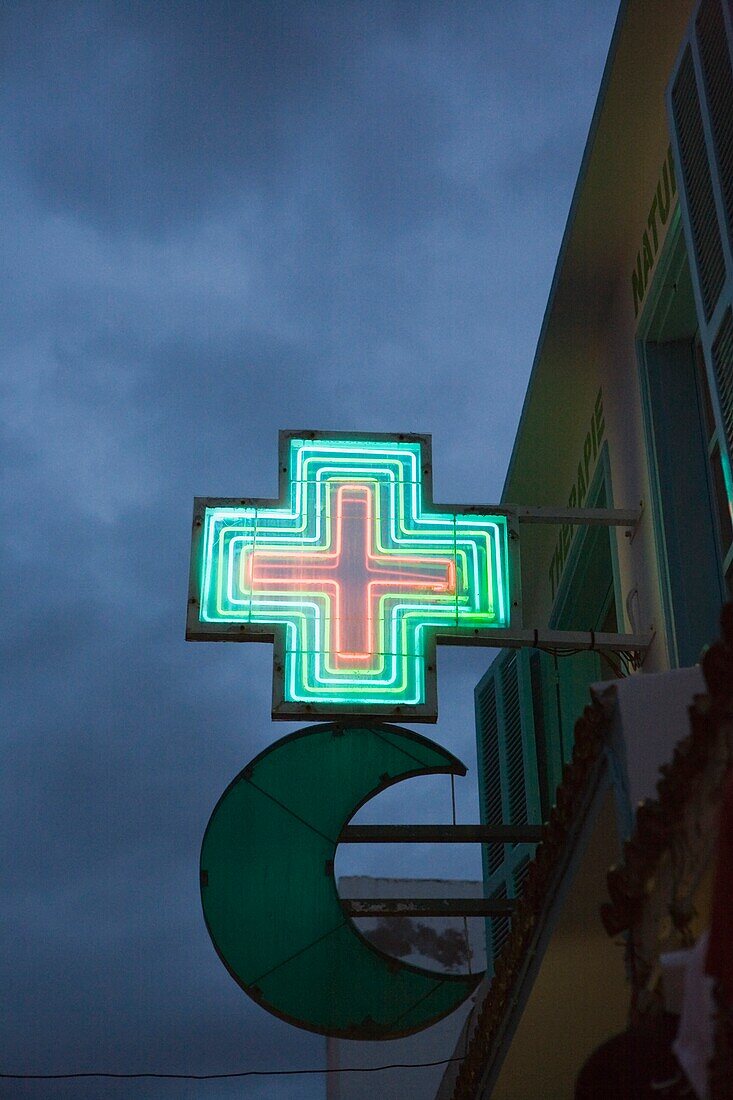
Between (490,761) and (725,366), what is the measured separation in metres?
5.93

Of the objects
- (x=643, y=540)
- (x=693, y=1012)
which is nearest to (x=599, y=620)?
(x=643, y=540)

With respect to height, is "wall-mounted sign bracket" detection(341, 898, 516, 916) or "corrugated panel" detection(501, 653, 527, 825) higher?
"corrugated panel" detection(501, 653, 527, 825)

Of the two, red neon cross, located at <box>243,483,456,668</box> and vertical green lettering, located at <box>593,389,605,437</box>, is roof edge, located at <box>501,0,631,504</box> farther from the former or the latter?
red neon cross, located at <box>243,483,456,668</box>

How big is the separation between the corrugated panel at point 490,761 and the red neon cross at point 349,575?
12.8 ft

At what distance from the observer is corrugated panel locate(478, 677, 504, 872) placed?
11.0 metres

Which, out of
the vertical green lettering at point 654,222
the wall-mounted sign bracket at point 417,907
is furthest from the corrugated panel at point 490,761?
the vertical green lettering at point 654,222

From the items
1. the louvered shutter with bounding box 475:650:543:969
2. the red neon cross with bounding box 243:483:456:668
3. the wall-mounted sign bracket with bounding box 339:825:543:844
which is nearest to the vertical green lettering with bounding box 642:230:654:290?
the red neon cross with bounding box 243:483:456:668

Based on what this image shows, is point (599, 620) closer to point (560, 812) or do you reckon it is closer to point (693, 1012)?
point (560, 812)

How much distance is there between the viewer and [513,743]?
1066 centimetres

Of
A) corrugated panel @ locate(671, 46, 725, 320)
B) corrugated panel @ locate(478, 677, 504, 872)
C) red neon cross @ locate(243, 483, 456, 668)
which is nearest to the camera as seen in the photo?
corrugated panel @ locate(671, 46, 725, 320)

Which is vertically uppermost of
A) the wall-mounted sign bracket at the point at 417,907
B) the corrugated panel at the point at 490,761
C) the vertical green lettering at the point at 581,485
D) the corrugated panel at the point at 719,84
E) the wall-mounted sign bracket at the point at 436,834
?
the corrugated panel at the point at 719,84

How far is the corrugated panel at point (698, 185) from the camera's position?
608 centimetres

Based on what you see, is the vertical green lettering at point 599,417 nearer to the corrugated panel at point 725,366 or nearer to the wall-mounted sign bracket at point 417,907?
the corrugated panel at point 725,366

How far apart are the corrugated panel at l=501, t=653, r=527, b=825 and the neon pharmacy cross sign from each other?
3277 mm
